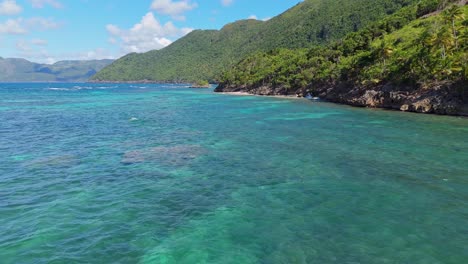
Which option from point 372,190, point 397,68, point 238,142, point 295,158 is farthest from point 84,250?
point 397,68

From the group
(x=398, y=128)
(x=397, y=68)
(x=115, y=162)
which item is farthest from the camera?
(x=397, y=68)

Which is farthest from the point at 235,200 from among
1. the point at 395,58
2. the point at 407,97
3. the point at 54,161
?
the point at 395,58

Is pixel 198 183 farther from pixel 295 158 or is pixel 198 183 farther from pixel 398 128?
pixel 398 128

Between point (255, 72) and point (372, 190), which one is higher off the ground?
point (255, 72)

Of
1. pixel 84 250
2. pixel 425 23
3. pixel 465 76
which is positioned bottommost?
pixel 84 250

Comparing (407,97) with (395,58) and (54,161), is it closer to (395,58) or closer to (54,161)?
(395,58)

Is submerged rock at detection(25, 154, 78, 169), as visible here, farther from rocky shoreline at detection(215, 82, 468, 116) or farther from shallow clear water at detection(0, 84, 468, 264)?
rocky shoreline at detection(215, 82, 468, 116)
